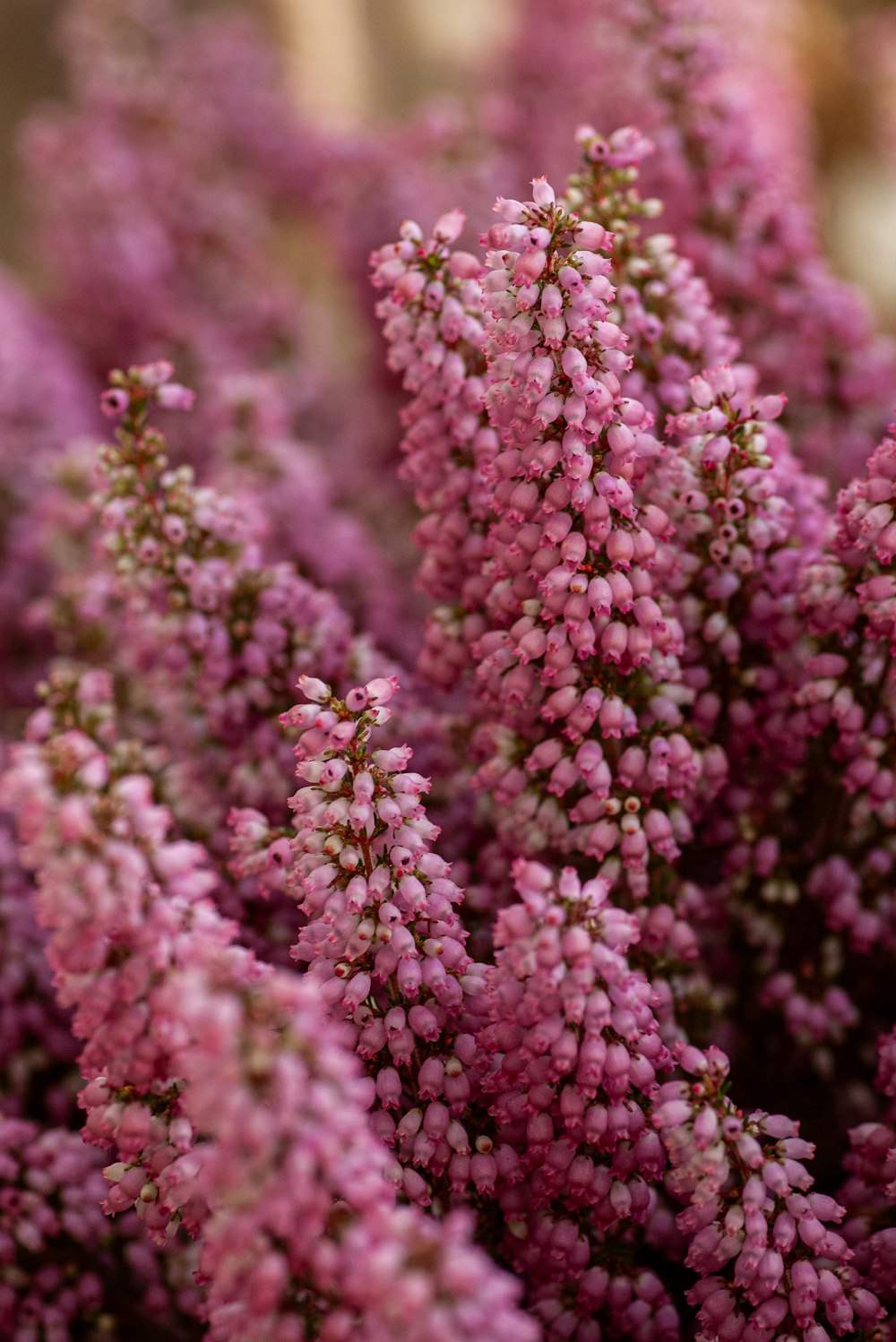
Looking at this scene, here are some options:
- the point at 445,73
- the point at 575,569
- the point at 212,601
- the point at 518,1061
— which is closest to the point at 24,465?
the point at 212,601

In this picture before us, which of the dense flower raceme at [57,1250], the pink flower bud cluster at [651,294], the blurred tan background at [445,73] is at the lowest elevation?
the dense flower raceme at [57,1250]

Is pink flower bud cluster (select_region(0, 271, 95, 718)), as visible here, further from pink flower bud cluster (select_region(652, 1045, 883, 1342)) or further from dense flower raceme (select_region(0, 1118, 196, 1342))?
pink flower bud cluster (select_region(652, 1045, 883, 1342))

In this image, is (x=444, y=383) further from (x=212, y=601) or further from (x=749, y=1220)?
(x=749, y=1220)

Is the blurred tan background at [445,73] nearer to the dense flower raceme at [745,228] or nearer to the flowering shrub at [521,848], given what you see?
the dense flower raceme at [745,228]

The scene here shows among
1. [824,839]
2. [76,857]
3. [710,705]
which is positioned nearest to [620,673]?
[710,705]

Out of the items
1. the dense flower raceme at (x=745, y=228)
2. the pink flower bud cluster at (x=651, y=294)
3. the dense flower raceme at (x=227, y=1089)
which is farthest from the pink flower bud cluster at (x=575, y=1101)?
the dense flower raceme at (x=745, y=228)

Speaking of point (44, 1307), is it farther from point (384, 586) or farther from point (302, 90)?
point (302, 90)
